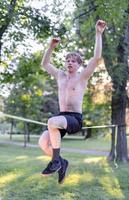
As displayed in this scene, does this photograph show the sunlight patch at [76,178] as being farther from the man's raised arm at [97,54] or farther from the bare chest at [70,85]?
the man's raised arm at [97,54]

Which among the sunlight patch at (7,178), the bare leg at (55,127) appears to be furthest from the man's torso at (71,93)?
the sunlight patch at (7,178)

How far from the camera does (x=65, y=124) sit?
496 centimetres

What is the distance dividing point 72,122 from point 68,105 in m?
0.30

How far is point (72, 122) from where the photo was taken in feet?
16.4

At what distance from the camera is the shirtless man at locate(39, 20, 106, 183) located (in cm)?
501

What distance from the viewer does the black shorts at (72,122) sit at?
16.4 ft

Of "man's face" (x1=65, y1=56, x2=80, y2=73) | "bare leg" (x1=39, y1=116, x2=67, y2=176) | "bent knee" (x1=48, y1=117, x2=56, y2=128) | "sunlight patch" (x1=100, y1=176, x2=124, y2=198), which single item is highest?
"man's face" (x1=65, y1=56, x2=80, y2=73)

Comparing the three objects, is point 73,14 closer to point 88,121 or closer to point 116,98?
point 116,98

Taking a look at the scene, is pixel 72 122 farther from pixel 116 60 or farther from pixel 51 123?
pixel 116 60

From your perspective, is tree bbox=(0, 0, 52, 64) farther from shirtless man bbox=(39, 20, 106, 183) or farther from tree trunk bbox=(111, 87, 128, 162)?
tree trunk bbox=(111, 87, 128, 162)

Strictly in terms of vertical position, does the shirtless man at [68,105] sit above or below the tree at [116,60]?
below

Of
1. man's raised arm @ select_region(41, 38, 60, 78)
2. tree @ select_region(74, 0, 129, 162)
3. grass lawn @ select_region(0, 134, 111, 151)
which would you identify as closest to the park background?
tree @ select_region(74, 0, 129, 162)

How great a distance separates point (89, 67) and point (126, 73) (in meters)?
11.8

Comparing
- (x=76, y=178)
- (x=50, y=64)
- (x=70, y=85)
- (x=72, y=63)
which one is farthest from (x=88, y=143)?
(x=72, y=63)
